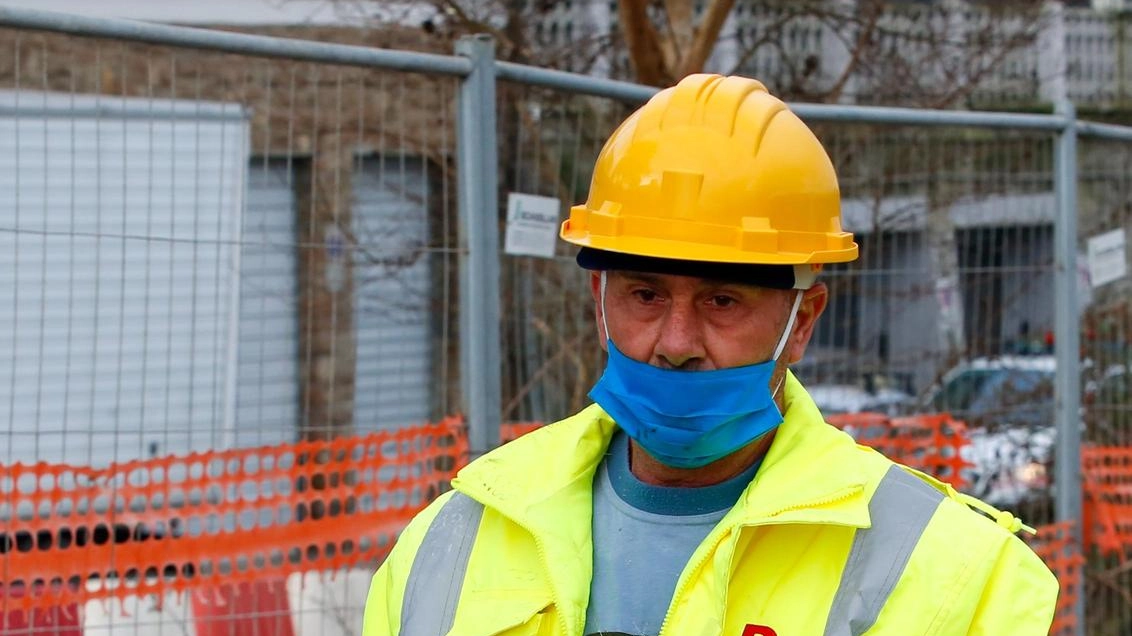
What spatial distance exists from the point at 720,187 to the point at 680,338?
24 centimetres

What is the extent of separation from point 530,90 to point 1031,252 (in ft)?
7.84

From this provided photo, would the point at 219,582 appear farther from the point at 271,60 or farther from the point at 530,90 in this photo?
the point at 530,90

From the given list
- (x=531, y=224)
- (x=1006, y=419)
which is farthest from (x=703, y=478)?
(x=1006, y=419)

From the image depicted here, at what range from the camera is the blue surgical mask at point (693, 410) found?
2199mm

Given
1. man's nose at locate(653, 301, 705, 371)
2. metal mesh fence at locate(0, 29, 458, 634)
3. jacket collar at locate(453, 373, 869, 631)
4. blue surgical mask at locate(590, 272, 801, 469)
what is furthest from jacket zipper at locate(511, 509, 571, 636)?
metal mesh fence at locate(0, 29, 458, 634)

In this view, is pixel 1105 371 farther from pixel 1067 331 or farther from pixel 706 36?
pixel 706 36

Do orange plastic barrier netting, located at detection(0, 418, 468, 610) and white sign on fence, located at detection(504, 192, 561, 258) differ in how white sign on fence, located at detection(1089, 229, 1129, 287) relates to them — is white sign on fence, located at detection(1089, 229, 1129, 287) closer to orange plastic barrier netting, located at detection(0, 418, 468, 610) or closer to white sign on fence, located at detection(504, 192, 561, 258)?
white sign on fence, located at detection(504, 192, 561, 258)

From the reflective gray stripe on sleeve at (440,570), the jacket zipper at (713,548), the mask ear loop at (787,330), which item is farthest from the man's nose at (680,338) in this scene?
the reflective gray stripe on sleeve at (440,570)

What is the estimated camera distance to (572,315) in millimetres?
4777

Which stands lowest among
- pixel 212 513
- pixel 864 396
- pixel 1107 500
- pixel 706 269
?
pixel 1107 500

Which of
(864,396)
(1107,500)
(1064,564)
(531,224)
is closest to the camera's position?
(531,224)

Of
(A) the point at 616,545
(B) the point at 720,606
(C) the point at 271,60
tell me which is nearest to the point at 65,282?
(C) the point at 271,60

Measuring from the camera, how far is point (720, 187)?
219 cm

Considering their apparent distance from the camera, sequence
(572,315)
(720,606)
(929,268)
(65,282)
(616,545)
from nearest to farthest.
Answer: (720,606), (616,545), (65,282), (572,315), (929,268)
